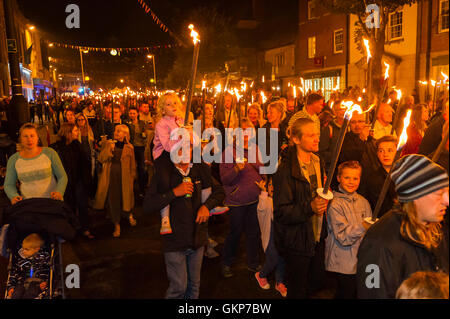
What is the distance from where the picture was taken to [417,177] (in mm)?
2066

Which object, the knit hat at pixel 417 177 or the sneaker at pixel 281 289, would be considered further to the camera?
the sneaker at pixel 281 289

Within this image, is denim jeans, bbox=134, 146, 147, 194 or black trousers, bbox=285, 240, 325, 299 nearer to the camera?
black trousers, bbox=285, 240, 325, 299

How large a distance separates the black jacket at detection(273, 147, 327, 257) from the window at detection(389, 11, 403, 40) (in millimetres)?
23291

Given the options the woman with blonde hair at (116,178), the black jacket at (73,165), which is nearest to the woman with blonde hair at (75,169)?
the black jacket at (73,165)

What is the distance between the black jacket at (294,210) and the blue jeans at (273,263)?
84 cm

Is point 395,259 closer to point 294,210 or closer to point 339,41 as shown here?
point 294,210

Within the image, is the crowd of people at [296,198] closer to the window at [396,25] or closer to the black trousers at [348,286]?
the black trousers at [348,286]

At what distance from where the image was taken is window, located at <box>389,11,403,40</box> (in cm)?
2348

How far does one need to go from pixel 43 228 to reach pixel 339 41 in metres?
28.9

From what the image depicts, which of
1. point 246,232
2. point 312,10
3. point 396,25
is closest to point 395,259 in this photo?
point 246,232

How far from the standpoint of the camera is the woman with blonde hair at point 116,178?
666 centimetres

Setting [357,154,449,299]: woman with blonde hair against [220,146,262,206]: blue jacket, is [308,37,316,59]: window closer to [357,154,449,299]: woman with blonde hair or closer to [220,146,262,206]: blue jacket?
[220,146,262,206]: blue jacket

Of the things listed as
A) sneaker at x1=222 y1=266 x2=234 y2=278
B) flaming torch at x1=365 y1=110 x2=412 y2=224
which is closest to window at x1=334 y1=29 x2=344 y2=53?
sneaker at x1=222 y1=266 x2=234 y2=278

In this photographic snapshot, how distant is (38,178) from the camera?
15.5ft
